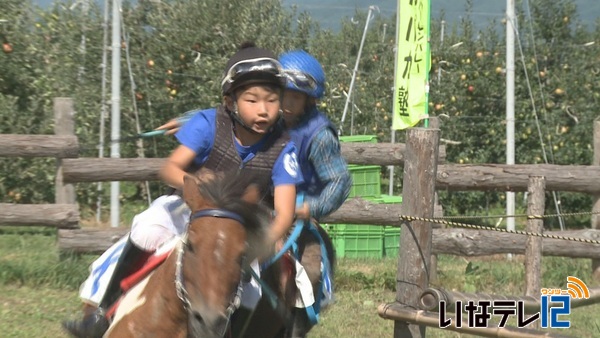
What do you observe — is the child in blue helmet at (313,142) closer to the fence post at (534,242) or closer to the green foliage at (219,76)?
the fence post at (534,242)

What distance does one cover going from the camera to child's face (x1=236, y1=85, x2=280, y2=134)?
13.7 ft

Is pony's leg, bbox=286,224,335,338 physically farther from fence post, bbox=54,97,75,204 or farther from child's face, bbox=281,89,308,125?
fence post, bbox=54,97,75,204

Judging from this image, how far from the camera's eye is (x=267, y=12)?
17406 millimetres

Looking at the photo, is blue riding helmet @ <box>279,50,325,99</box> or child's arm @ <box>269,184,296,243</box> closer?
child's arm @ <box>269,184,296,243</box>

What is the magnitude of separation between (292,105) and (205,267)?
5.39 feet

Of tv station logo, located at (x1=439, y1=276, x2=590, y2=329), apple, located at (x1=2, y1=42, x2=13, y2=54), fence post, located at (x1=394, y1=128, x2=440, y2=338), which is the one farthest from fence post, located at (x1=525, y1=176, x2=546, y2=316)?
apple, located at (x1=2, y1=42, x2=13, y2=54)

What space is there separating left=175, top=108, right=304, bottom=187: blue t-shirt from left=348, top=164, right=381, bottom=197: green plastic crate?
8.68 meters

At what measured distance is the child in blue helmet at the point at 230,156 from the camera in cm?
414

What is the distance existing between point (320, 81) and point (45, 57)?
11005 millimetres

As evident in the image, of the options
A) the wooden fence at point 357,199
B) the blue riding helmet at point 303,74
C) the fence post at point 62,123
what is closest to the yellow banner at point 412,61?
the wooden fence at point 357,199

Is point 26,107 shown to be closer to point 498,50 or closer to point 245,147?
point 498,50

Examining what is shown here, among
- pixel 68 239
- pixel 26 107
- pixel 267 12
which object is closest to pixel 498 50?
pixel 267 12

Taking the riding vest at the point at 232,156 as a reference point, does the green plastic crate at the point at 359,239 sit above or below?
below

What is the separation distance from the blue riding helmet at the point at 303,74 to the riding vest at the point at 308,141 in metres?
0.12
